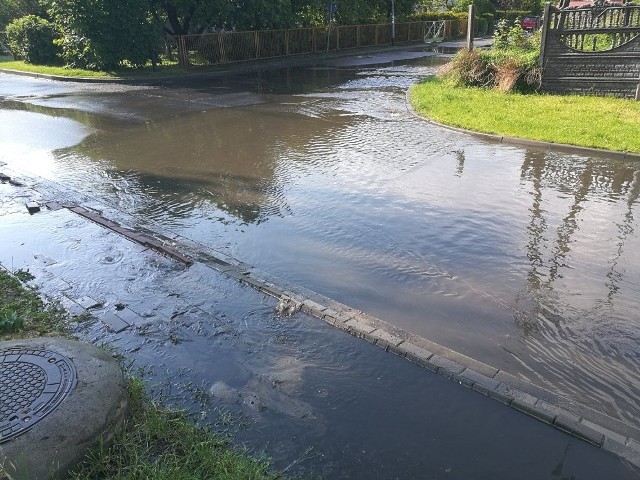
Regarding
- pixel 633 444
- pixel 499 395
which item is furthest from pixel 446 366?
pixel 633 444

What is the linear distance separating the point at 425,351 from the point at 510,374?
0.70m

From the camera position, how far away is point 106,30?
2402cm

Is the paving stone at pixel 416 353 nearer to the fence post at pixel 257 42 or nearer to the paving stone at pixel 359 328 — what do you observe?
the paving stone at pixel 359 328

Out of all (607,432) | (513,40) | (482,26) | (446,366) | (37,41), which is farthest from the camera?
(482,26)

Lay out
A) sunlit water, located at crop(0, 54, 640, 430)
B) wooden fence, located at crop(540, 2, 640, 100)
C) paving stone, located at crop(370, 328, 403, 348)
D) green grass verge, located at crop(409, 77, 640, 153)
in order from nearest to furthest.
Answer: paving stone, located at crop(370, 328, 403, 348)
sunlit water, located at crop(0, 54, 640, 430)
green grass verge, located at crop(409, 77, 640, 153)
wooden fence, located at crop(540, 2, 640, 100)

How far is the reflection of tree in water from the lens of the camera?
5570mm

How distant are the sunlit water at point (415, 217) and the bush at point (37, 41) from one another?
19.2m

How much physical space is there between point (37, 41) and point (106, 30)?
9.36 metres

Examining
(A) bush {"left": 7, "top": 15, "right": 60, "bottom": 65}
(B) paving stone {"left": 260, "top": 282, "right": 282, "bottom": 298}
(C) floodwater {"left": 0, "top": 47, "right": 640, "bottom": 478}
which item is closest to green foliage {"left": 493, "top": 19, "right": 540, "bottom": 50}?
(C) floodwater {"left": 0, "top": 47, "right": 640, "bottom": 478}

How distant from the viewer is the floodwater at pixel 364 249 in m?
4.23

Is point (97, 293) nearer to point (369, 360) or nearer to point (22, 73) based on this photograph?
A: point (369, 360)

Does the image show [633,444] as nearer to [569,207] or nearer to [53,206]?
[569,207]

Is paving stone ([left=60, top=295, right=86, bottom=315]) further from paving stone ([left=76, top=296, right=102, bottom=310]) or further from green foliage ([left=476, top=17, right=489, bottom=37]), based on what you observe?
green foliage ([left=476, top=17, right=489, bottom=37])

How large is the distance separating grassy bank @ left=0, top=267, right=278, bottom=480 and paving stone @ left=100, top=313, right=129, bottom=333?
1109 mm
